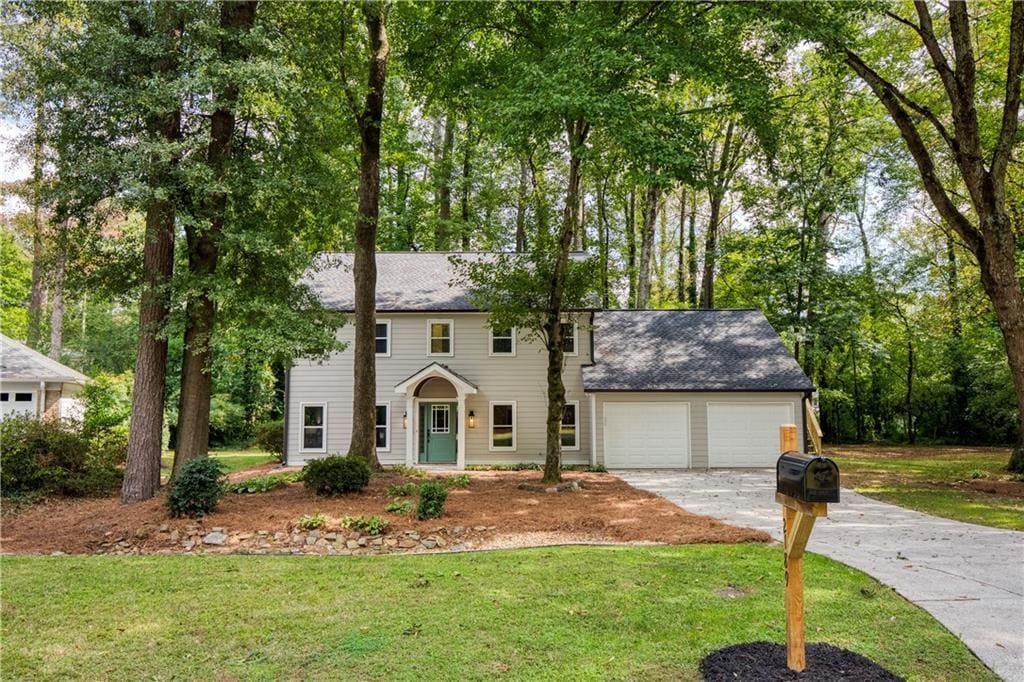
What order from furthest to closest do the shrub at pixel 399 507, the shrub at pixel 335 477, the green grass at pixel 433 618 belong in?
1. the shrub at pixel 335 477
2. the shrub at pixel 399 507
3. the green grass at pixel 433 618

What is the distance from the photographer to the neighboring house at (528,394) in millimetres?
17047

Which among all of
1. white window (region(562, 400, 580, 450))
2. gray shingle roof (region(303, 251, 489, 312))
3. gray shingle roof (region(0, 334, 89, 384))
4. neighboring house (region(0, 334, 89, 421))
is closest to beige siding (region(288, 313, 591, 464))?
white window (region(562, 400, 580, 450))

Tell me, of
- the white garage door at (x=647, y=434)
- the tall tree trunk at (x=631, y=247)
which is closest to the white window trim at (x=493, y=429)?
the white garage door at (x=647, y=434)

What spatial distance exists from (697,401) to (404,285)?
9.40m

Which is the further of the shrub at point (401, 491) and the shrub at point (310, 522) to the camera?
the shrub at point (401, 491)

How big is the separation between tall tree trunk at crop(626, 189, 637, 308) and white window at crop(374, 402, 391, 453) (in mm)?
14286

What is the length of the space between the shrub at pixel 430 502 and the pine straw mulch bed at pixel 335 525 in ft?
0.41

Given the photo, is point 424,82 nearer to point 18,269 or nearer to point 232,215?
point 232,215

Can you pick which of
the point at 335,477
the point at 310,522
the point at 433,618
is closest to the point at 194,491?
the point at 310,522

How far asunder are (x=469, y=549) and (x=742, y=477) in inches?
388

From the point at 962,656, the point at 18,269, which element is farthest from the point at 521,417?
the point at 18,269

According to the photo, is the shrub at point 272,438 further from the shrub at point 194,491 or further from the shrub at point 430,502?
the shrub at point 430,502

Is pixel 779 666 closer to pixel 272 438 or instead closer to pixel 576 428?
pixel 576 428

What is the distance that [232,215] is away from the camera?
34.1 ft
